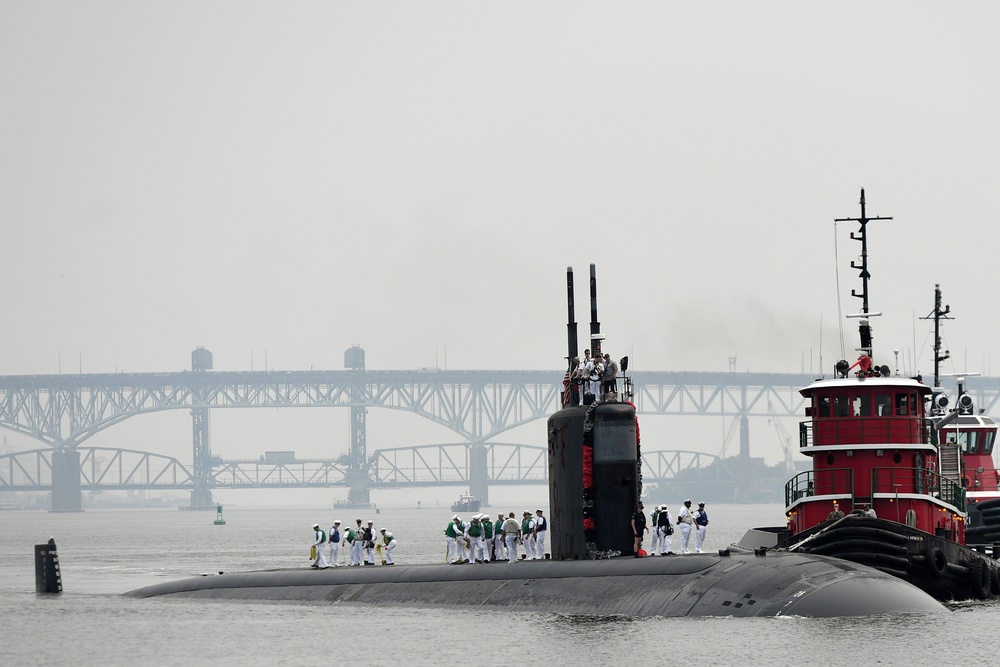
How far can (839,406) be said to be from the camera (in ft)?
117

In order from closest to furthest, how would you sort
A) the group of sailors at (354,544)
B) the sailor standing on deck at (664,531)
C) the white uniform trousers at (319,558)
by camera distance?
the sailor standing on deck at (664,531) < the group of sailors at (354,544) < the white uniform trousers at (319,558)

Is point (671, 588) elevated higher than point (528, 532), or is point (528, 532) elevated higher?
point (528, 532)

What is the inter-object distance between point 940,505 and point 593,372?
30.2 feet

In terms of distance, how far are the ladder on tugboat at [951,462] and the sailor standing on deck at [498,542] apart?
11770 millimetres

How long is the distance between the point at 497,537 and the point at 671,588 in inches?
288

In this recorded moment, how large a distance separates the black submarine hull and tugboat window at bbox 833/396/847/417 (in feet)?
16.9

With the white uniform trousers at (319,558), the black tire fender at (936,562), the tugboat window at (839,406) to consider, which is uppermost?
the tugboat window at (839,406)

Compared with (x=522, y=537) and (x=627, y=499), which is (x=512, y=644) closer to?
(x=627, y=499)

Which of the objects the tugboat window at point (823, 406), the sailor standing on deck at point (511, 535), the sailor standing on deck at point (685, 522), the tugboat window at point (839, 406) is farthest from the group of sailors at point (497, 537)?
the tugboat window at point (839, 406)

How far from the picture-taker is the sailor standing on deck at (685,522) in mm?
33844

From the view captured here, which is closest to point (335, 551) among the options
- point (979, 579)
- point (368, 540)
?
point (368, 540)

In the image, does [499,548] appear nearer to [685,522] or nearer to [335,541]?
[685,522]

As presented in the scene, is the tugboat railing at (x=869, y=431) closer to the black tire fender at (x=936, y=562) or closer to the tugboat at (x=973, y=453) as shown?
the black tire fender at (x=936, y=562)

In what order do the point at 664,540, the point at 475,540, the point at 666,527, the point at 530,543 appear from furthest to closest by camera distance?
1. the point at 475,540
2. the point at 530,543
3. the point at 664,540
4. the point at 666,527
